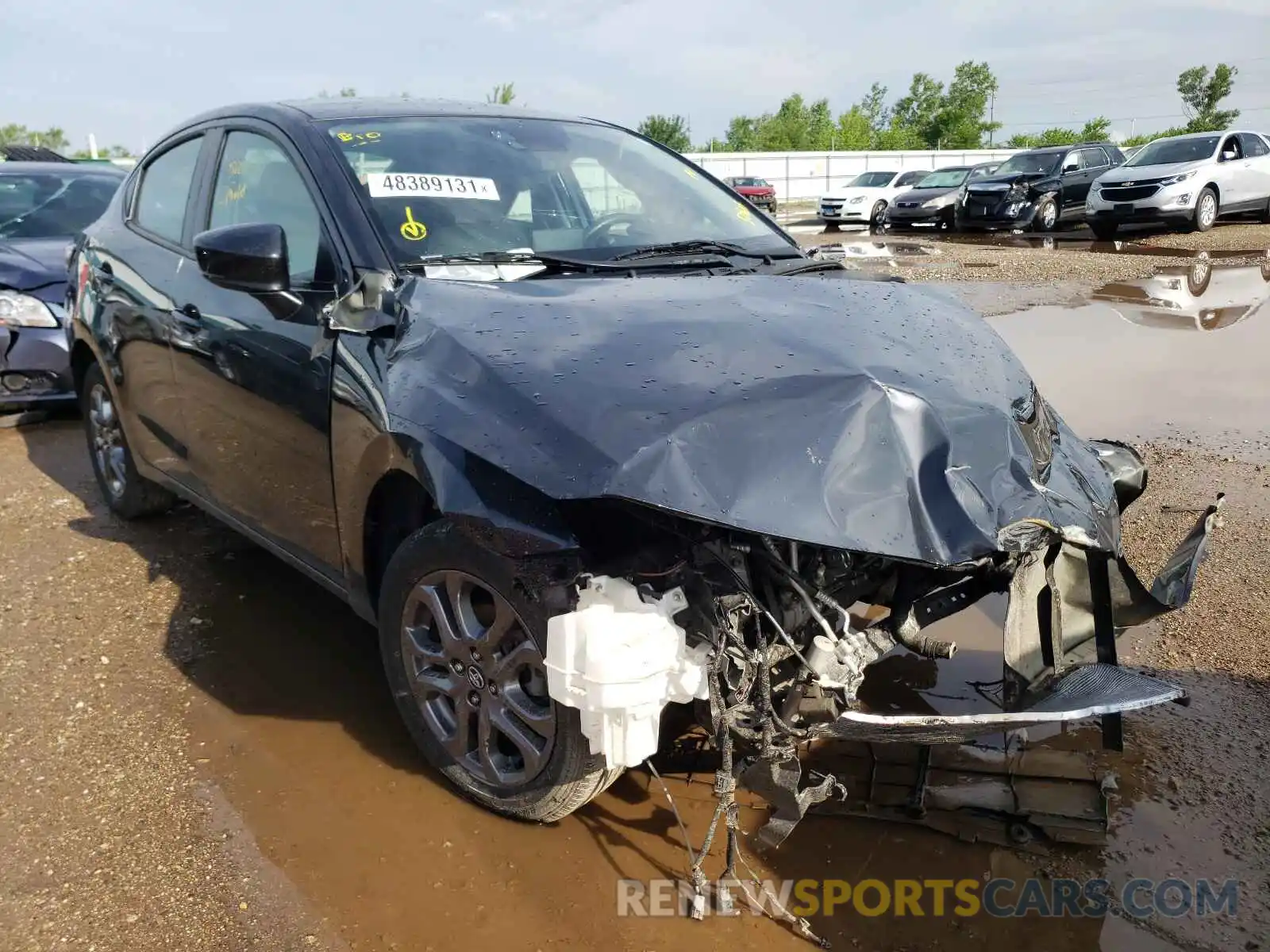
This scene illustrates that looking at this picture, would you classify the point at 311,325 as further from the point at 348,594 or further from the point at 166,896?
the point at 166,896

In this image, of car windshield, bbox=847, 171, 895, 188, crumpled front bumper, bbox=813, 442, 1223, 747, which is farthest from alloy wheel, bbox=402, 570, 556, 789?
car windshield, bbox=847, 171, 895, 188


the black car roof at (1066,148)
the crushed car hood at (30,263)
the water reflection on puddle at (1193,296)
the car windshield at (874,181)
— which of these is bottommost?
the water reflection on puddle at (1193,296)

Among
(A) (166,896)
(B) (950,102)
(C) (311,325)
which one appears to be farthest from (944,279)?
(B) (950,102)

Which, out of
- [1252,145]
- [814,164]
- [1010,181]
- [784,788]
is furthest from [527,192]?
[814,164]

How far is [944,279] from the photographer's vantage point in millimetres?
12617

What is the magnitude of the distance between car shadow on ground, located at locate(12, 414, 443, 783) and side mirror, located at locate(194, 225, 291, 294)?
1.34 meters

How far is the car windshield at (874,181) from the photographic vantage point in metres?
24.5

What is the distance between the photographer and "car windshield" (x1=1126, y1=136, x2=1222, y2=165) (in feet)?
54.7

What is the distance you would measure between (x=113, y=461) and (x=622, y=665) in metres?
3.81

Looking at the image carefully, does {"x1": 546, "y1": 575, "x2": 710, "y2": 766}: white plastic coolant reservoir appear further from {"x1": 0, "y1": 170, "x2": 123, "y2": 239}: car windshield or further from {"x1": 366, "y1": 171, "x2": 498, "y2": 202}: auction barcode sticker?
{"x1": 0, "y1": 170, "x2": 123, "y2": 239}: car windshield

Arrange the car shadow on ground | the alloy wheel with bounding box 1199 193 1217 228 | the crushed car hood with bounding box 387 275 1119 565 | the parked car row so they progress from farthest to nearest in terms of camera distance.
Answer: the alloy wheel with bounding box 1199 193 1217 228 < the parked car row < the car shadow on ground < the crushed car hood with bounding box 387 275 1119 565

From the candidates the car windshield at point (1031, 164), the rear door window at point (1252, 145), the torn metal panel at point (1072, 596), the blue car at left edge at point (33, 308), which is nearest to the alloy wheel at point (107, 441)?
the blue car at left edge at point (33, 308)

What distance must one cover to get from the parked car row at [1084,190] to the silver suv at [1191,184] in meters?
0.02

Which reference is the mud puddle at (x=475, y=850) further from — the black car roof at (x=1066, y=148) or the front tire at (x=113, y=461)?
the black car roof at (x=1066, y=148)
